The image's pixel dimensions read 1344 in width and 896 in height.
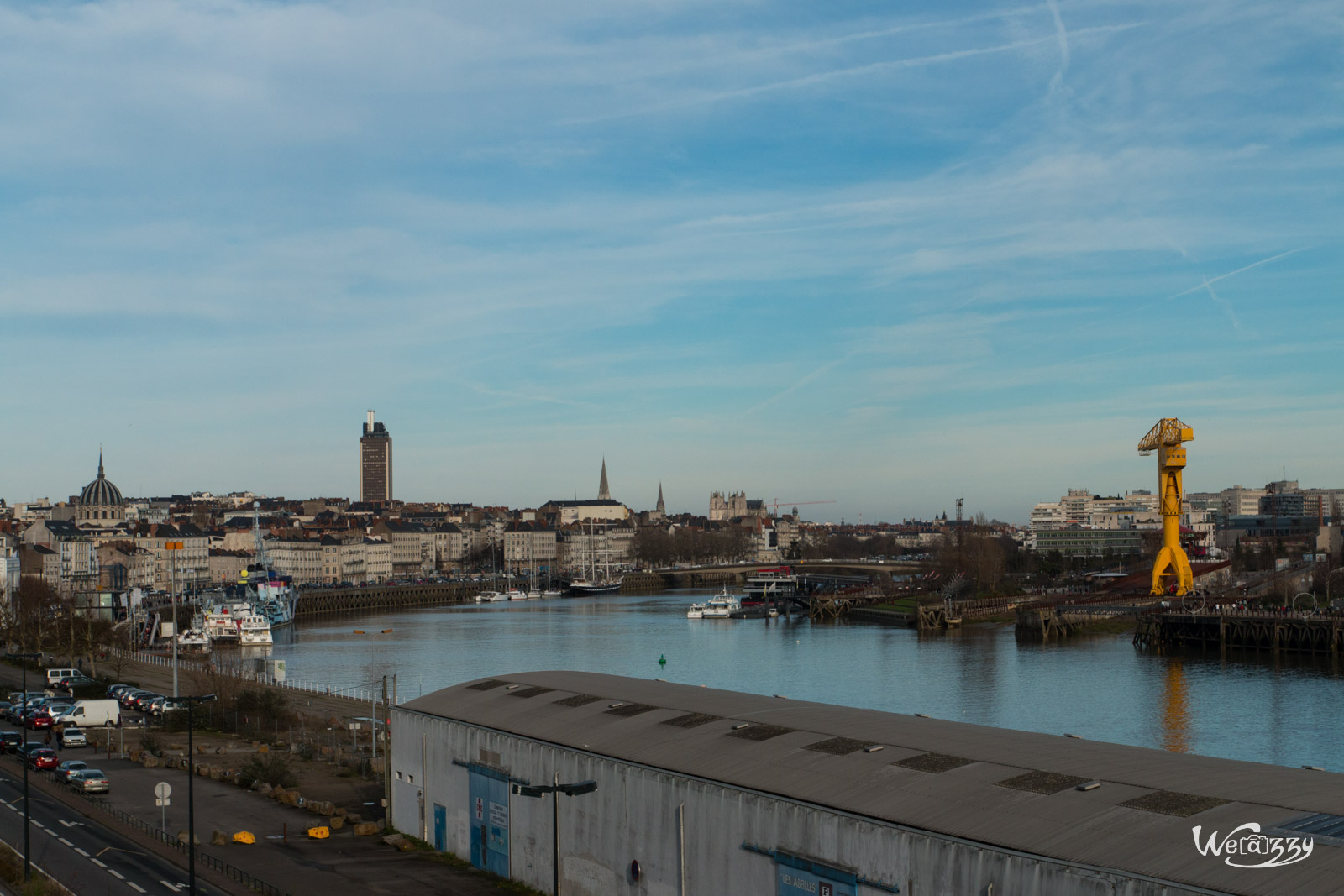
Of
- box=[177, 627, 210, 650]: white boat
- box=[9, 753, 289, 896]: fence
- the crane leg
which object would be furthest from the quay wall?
box=[9, 753, 289, 896]: fence

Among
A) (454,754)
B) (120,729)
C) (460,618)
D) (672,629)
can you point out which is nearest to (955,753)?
(454,754)

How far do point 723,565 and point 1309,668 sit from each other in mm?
107101

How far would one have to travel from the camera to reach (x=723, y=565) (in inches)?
6348

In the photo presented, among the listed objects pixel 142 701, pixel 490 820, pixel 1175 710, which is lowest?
pixel 1175 710

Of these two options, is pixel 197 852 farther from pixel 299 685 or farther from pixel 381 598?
pixel 381 598

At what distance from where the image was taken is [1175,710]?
143ft

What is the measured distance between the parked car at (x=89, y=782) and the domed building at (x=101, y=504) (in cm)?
17378

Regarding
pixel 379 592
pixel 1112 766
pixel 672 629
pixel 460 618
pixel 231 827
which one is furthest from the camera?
pixel 379 592

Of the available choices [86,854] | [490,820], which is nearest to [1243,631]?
[490,820]

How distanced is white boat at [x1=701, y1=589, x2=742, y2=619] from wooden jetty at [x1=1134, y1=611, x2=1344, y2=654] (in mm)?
35103

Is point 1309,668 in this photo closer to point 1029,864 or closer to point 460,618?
point 1029,864

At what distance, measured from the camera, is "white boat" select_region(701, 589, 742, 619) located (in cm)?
10025

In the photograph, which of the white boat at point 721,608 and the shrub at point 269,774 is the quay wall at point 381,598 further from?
the shrub at point 269,774

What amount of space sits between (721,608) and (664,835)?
86.0 m
